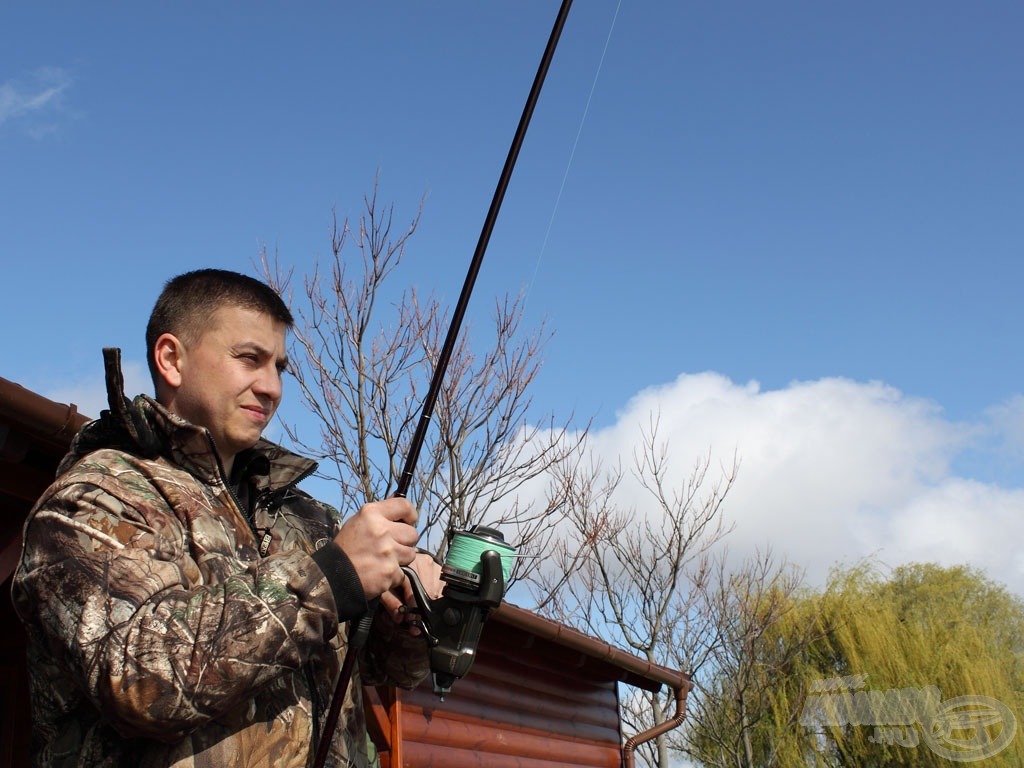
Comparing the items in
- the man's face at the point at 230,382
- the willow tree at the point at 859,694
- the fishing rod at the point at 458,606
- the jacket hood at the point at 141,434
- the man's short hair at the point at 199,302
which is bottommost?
the fishing rod at the point at 458,606

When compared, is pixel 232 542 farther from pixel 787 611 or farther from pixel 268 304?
pixel 787 611

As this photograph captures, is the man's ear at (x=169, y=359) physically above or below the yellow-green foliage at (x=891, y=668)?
below

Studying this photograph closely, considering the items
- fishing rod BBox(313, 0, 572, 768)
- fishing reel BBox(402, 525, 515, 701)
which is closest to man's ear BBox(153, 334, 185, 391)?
fishing rod BBox(313, 0, 572, 768)

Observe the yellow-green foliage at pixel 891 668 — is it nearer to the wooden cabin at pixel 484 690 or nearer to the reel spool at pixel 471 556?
the wooden cabin at pixel 484 690

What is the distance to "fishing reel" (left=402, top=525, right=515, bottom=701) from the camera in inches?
87.6

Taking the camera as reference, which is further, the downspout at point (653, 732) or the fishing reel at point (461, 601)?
the downspout at point (653, 732)

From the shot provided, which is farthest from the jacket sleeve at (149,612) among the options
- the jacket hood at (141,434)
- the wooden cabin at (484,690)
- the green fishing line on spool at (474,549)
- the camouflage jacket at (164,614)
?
the wooden cabin at (484,690)

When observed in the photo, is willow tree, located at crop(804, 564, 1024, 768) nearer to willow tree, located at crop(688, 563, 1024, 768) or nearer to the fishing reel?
willow tree, located at crop(688, 563, 1024, 768)

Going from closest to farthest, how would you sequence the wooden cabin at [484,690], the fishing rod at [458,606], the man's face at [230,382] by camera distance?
the fishing rod at [458,606] → the man's face at [230,382] → the wooden cabin at [484,690]

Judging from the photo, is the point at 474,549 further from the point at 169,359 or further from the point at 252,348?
the point at 169,359

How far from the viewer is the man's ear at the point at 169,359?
2.34 meters

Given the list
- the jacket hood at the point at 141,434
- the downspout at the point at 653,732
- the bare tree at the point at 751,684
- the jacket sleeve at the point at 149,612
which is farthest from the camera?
the bare tree at the point at 751,684

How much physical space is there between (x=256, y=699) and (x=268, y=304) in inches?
38.4

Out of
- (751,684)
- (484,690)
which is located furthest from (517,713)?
(751,684)
